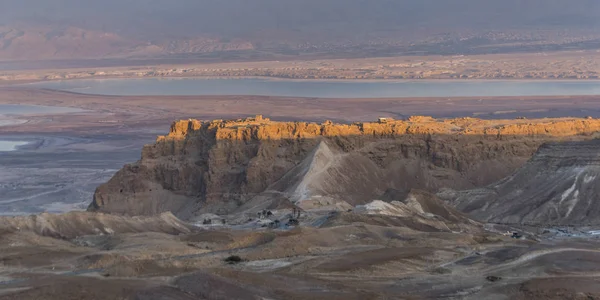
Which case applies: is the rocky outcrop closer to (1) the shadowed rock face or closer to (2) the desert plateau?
(2) the desert plateau

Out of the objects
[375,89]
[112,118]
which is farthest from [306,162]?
[375,89]

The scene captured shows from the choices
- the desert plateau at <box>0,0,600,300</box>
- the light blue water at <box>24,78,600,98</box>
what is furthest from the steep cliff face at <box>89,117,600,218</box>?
the light blue water at <box>24,78,600,98</box>

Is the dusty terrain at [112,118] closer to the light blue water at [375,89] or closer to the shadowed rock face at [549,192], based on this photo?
the shadowed rock face at [549,192]

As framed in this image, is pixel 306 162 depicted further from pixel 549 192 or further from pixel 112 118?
pixel 112 118

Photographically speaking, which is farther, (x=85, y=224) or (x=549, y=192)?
(x=549, y=192)

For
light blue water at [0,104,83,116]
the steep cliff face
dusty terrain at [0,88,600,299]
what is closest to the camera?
dusty terrain at [0,88,600,299]

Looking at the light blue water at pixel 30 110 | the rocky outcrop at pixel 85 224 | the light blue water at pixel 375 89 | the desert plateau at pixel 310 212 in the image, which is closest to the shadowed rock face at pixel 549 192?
the desert plateau at pixel 310 212
